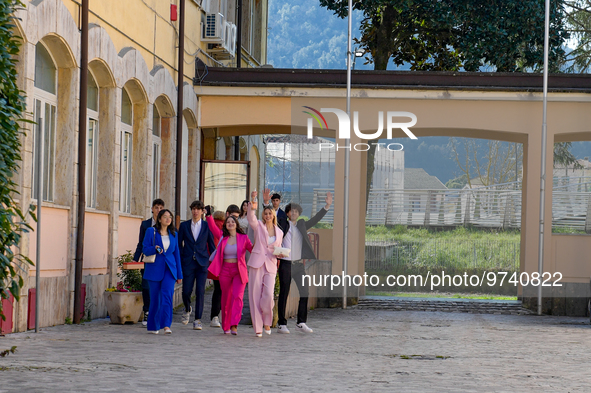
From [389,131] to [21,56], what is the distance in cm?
922

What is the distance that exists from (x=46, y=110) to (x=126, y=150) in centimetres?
344

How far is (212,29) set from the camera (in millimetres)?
19734

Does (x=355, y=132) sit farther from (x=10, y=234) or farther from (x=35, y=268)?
(x=10, y=234)

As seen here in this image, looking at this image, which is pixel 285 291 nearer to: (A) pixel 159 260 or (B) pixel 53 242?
(A) pixel 159 260

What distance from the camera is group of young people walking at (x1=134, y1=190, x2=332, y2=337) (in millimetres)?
12016

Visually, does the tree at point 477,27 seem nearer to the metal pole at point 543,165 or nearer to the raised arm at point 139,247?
the metal pole at point 543,165

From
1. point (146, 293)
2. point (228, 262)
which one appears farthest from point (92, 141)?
point (228, 262)

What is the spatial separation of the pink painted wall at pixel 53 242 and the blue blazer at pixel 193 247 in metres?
1.64

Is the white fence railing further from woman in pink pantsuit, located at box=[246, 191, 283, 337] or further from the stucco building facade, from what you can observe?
woman in pink pantsuit, located at box=[246, 191, 283, 337]

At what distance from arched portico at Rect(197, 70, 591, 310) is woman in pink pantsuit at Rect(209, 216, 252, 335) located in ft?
19.9

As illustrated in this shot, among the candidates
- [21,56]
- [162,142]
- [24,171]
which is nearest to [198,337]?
[24,171]

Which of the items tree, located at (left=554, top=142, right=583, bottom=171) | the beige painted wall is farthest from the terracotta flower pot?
tree, located at (left=554, top=142, right=583, bottom=171)

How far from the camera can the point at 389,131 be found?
18.5 meters

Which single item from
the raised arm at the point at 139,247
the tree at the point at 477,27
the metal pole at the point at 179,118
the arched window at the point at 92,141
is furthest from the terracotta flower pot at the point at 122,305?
the tree at the point at 477,27
